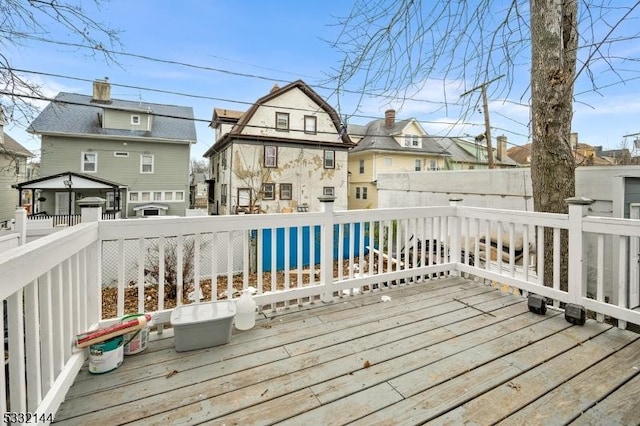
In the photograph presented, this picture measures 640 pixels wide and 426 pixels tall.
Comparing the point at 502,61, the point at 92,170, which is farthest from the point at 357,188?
→ the point at 502,61

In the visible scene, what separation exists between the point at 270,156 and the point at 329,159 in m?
3.41

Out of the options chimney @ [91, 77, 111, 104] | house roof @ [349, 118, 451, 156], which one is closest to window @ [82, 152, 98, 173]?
chimney @ [91, 77, 111, 104]

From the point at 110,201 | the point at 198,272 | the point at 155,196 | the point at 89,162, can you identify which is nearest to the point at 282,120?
the point at 155,196

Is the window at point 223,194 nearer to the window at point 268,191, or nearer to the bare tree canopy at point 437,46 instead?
the window at point 268,191

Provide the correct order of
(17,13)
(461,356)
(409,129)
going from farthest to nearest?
(409,129) → (17,13) → (461,356)

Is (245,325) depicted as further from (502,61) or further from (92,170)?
(92,170)

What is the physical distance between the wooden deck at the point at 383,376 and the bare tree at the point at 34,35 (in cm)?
315

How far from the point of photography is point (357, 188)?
2100 cm

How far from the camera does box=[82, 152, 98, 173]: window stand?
14.4 m

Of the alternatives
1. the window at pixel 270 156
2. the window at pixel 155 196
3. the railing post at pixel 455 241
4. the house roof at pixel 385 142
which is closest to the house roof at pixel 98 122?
the window at pixel 155 196

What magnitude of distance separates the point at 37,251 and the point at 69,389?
36.4 inches

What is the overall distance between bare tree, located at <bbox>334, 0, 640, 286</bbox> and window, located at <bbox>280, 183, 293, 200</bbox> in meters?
13.6

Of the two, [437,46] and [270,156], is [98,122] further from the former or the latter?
[437,46]

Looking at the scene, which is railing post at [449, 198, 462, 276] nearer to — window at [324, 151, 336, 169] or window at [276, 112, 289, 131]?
window at [276, 112, 289, 131]
